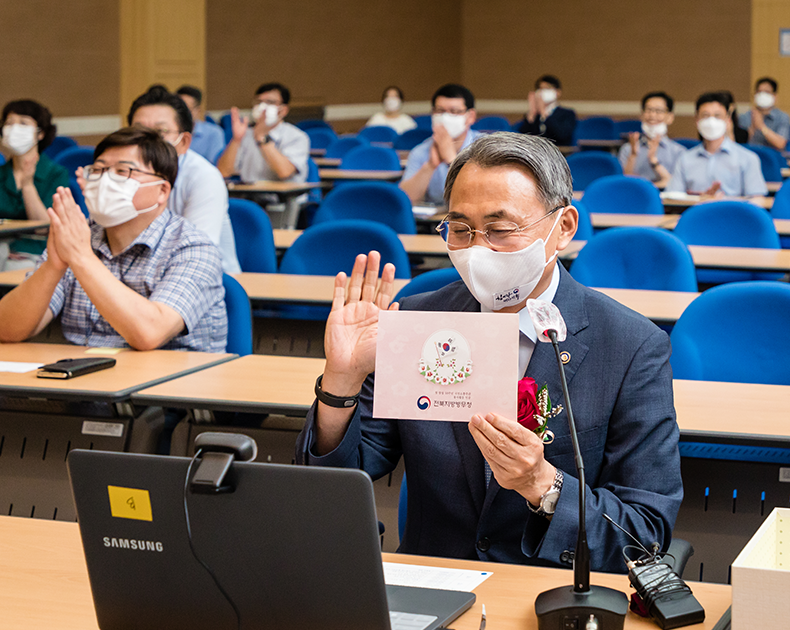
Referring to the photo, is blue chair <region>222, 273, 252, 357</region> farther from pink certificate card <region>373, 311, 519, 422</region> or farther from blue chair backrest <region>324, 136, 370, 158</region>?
blue chair backrest <region>324, 136, 370, 158</region>

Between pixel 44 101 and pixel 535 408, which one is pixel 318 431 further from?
pixel 44 101

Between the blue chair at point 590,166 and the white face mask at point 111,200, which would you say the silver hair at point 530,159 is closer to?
the white face mask at point 111,200

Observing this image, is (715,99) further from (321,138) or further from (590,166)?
(321,138)

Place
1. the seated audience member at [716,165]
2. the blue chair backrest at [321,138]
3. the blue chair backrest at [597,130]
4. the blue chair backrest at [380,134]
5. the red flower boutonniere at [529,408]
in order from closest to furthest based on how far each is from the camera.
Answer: the red flower boutonniere at [529,408] < the seated audience member at [716,165] < the blue chair backrest at [321,138] < the blue chair backrest at [380,134] < the blue chair backrest at [597,130]

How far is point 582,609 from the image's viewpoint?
3.89ft

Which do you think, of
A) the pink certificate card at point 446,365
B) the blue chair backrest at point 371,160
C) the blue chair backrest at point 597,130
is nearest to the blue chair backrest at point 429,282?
the pink certificate card at point 446,365

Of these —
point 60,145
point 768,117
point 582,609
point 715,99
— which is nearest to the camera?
point 582,609

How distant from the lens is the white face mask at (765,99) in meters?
10.3

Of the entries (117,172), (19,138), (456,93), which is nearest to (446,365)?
(117,172)

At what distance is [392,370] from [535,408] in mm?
196

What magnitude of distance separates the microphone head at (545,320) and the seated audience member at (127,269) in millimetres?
1599

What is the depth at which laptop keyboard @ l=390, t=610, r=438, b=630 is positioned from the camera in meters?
1.20

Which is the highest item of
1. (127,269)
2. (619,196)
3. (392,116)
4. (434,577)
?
(392,116)

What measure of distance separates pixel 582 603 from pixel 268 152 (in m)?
6.10
